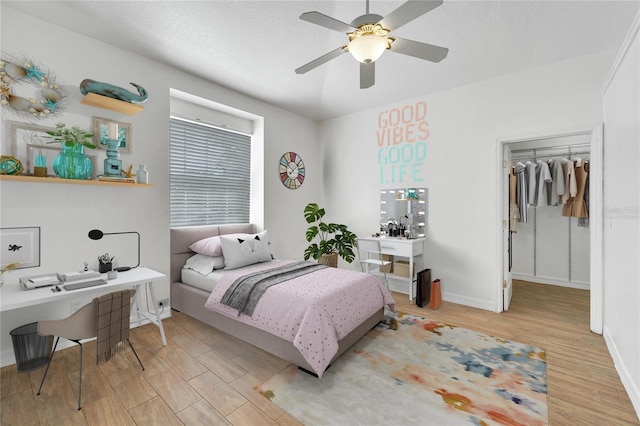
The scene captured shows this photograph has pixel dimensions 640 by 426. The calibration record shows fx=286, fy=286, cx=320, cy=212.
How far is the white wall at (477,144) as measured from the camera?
3035mm

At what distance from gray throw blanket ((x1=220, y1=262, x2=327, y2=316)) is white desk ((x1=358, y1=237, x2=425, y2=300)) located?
56.3 inches

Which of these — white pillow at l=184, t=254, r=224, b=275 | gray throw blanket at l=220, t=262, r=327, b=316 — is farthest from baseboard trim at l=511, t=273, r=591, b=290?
white pillow at l=184, t=254, r=224, b=275

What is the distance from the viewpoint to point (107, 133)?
9.09ft

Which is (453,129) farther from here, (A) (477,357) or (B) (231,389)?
(B) (231,389)

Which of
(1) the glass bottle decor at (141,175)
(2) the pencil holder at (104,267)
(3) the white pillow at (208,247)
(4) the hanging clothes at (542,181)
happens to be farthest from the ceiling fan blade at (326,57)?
(4) the hanging clothes at (542,181)

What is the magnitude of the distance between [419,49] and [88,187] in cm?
305

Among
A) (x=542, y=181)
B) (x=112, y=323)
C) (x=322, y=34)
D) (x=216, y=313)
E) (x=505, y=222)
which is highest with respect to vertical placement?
(x=322, y=34)

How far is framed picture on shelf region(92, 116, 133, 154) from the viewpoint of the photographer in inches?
107

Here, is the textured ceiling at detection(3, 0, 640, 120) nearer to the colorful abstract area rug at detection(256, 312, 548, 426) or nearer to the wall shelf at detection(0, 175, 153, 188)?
the wall shelf at detection(0, 175, 153, 188)

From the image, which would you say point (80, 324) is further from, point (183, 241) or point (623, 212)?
point (623, 212)

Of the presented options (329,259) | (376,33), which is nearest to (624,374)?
(376,33)

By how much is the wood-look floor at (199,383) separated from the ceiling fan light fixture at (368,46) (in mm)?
2328

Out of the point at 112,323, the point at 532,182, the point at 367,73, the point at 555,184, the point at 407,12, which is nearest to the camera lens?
the point at 407,12

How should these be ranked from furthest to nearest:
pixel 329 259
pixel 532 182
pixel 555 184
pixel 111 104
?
1. pixel 329 259
2. pixel 532 182
3. pixel 555 184
4. pixel 111 104
